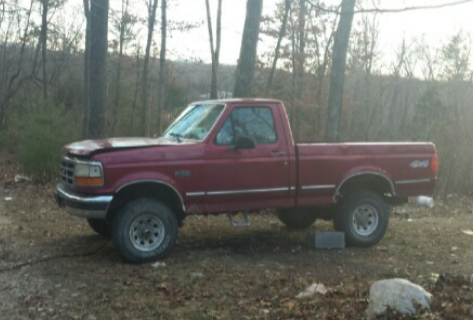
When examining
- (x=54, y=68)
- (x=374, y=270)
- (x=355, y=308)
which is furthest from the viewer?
(x=54, y=68)

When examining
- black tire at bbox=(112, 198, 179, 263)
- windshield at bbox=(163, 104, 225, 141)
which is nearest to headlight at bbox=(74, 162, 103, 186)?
black tire at bbox=(112, 198, 179, 263)

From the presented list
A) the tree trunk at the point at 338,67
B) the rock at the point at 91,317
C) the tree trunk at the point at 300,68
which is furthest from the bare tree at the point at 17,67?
the rock at the point at 91,317

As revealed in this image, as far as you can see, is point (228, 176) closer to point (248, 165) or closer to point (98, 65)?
point (248, 165)

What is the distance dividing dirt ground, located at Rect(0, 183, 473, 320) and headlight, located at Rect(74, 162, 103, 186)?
1.07 metres

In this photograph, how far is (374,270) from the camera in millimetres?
7684

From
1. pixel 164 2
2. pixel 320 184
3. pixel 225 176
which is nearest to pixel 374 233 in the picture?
pixel 320 184

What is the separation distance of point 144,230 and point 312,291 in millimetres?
2413

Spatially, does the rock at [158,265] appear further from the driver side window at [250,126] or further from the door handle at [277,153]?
the door handle at [277,153]

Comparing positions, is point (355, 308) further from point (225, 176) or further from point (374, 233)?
point (374, 233)

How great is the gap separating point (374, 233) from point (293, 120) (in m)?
21.9

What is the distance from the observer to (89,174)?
7.34 metres

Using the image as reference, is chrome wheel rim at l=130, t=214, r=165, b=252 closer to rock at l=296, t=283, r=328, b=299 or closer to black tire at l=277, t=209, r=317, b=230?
rock at l=296, t=283, r=328, b=299

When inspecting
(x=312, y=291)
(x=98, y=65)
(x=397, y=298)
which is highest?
(x=98, y=65)

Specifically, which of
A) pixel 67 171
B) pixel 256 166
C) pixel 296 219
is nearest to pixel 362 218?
pixel 296 219
